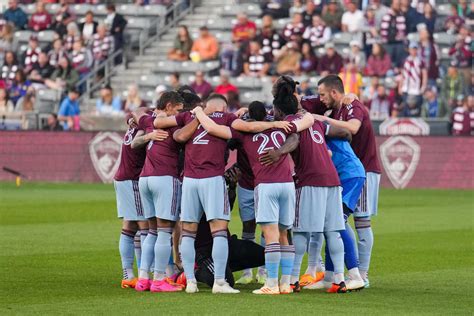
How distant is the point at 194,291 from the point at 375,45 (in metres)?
20.0

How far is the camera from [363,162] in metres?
13.9

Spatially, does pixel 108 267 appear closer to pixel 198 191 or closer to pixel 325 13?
pixel 198 191

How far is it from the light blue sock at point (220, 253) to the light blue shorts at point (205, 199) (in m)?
0.17

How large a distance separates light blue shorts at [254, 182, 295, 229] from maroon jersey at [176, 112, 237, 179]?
493mm

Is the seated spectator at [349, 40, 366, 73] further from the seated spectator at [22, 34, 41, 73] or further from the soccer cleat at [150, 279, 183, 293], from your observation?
the soccer cleat at [150, 279, 183, 293]

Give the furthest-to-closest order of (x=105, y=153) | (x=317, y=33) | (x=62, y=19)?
1. (x=62, y=19)
2. (x=317, y=33)
3. (x=105, y=153)

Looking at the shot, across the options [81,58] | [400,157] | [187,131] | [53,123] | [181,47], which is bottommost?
[400,157]

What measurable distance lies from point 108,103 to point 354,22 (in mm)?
6899

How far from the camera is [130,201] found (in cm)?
1377

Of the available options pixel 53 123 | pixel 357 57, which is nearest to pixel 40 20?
pixel 53 123

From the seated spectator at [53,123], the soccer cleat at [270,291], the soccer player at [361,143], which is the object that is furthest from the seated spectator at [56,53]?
the soccer cleat at [270,291]

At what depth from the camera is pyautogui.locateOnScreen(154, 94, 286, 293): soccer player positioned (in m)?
12.8

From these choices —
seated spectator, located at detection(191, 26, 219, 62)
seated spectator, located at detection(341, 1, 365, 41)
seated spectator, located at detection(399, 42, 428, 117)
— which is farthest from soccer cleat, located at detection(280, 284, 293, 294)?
seated spectator, located at detection(191, 26, 219, 62)

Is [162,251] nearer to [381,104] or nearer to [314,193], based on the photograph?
[314,193]
